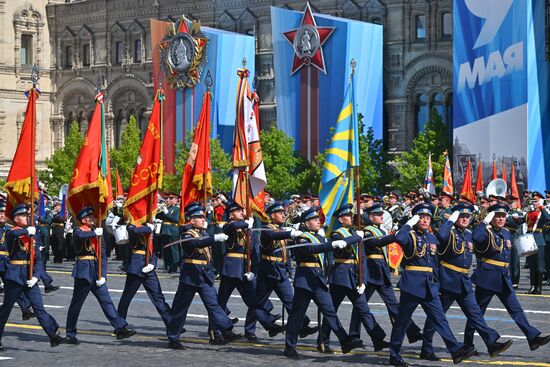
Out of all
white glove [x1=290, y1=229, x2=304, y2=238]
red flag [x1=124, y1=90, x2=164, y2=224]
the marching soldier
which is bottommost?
the marching soldier

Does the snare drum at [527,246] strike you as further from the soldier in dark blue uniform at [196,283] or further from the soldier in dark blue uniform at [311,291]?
the soldier in dark blue uniform at [196,283]

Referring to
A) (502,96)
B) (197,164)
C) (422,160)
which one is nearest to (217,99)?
(422,160)

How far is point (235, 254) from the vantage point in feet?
58.1

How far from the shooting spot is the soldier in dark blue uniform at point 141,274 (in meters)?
17.9

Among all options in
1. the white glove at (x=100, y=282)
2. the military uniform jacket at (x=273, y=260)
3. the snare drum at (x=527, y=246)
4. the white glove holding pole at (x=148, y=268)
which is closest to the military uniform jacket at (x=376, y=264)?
the military uniform jacket at (x=273, y=260)

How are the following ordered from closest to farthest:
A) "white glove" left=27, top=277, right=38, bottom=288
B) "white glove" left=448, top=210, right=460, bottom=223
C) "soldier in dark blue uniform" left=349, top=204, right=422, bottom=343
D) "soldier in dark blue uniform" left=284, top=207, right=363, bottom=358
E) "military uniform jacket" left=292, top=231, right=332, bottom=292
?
"white glove" left=448, top=210, right=460, bottom=223
"soldier in dark blue uniform" left=284, top=207, right=363, bottom=358
"military uniform jacket" left=292, top=231, right=332, bottom=292
"soldier in dark blue uniform" left=349, top=204, right=422, bottom=343
"white glove" left=27, top=277, right=38, bottom=288

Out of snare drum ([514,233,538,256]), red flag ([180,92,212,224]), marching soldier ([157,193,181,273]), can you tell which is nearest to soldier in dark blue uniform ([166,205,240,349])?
red flag ([180,92,212,224])

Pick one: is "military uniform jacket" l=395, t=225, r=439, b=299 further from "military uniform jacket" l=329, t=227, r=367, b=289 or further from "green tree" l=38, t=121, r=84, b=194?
"green tree" l=38, t=121, r=84, b=194

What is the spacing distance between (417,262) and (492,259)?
1343mm

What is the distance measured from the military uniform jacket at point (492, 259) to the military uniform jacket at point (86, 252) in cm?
497

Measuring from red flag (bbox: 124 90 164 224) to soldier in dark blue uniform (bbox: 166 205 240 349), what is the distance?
2399mm

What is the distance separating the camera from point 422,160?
49.8 metres

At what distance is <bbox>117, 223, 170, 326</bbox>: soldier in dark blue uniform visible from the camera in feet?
58.6

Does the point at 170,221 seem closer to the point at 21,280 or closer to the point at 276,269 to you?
the point at 276,269
